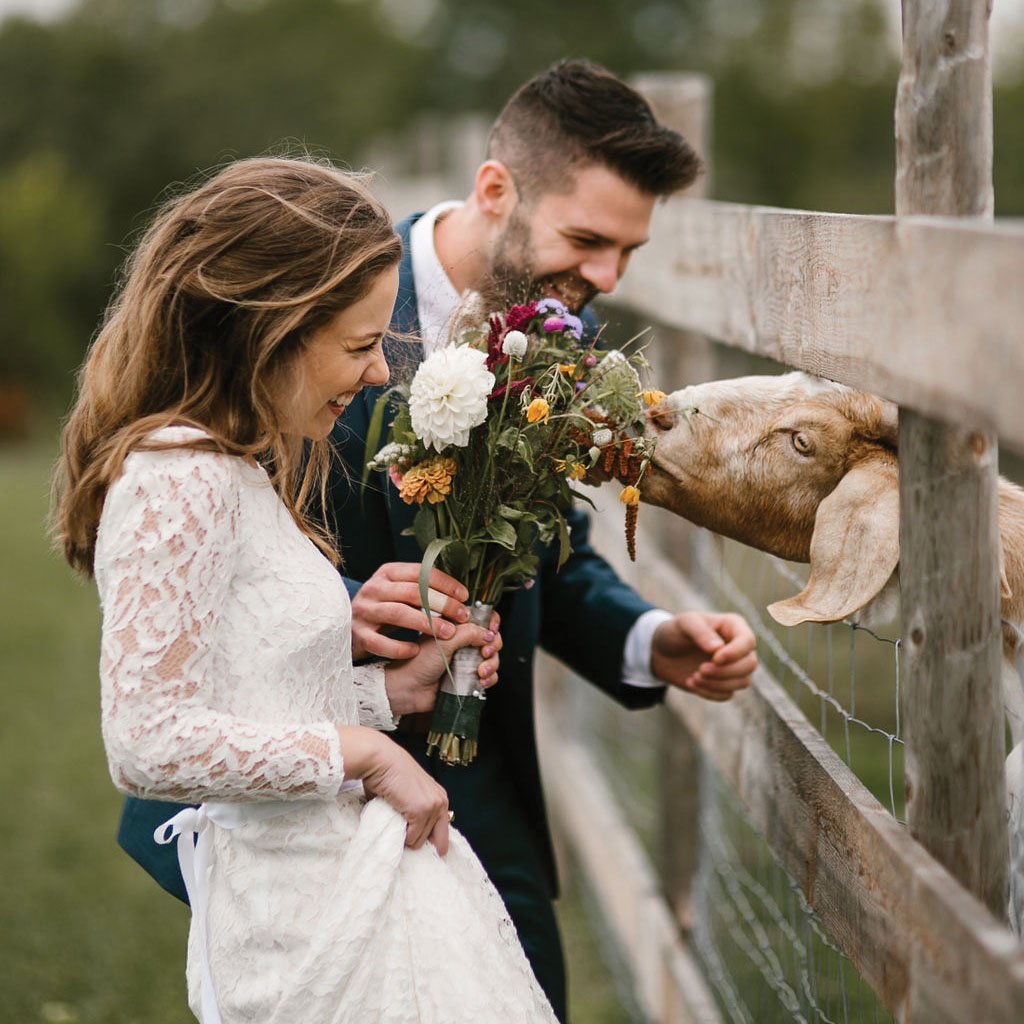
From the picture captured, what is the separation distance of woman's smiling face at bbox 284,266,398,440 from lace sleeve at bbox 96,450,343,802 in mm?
240

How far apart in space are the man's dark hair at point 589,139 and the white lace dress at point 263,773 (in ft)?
4.65

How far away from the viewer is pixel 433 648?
248cm

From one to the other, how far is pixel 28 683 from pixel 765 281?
609cm

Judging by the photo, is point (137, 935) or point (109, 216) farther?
point (109, 216)

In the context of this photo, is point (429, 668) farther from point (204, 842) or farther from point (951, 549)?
point (951, 549)

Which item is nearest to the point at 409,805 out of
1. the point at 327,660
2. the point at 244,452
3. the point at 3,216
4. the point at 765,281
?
the point at 327,660

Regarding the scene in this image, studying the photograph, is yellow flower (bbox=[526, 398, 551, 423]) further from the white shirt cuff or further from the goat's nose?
the white shirt cuff

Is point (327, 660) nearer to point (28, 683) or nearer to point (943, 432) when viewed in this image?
point (943, 432)

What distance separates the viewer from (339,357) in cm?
225

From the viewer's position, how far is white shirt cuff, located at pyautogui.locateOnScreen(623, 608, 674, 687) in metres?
3.18

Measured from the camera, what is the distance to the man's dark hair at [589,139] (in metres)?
3.23

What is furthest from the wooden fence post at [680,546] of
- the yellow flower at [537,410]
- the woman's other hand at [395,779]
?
the woman's other hand at [395,779]

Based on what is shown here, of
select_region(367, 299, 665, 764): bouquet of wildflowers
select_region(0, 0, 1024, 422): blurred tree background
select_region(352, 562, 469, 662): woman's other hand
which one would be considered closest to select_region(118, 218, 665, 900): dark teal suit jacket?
select_region(352, 562, 469, 662): woman's other hand

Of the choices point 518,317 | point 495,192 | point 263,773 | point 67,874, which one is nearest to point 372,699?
point 263,773
